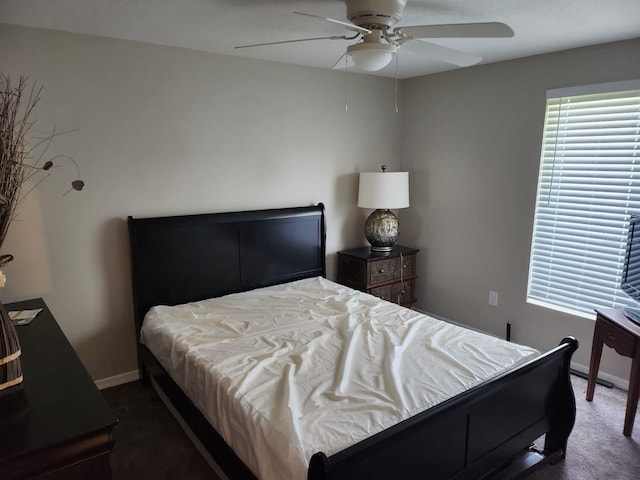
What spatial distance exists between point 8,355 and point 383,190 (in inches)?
114

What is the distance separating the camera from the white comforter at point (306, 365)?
1612 mm

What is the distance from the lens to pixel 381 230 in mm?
3832

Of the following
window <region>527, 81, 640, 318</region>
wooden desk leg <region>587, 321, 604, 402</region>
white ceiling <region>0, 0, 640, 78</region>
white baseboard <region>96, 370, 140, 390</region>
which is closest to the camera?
white ceiling <region>0, 0, 640, 78</region>

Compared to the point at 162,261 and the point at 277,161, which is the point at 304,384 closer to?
the point at 162,261

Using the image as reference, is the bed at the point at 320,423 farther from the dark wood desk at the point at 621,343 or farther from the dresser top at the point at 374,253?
the dark wood desk at the point at 621,343

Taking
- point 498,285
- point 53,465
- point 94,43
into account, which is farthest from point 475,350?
point 94,43

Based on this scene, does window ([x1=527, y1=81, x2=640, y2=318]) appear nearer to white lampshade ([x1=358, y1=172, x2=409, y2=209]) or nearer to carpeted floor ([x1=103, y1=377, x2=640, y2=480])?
carpeted floor ([x1=103, y1=377, x2=640, y2=480])

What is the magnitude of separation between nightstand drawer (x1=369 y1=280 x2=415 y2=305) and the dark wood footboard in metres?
1.74

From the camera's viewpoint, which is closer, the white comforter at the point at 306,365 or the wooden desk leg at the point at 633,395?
the white comforter at the point at 306,365

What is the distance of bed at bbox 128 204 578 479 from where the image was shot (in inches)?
60.3

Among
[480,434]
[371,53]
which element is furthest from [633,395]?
[371,53]

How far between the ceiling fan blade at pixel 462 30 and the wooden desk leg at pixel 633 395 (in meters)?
1.90

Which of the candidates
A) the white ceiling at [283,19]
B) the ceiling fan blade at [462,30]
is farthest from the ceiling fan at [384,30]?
the white ceiling at [283,19]

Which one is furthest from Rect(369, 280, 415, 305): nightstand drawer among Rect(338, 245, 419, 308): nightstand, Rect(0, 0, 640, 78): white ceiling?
Rect(0, 0, 640, 78): white ceiling
